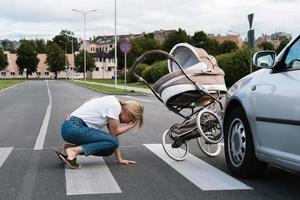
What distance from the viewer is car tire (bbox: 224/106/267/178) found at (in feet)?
22.1

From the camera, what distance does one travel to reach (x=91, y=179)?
7039 mm

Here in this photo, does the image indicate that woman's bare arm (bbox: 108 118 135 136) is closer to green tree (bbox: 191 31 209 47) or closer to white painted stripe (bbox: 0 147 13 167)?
white painted stripe (bbox: 0 147 13 167)

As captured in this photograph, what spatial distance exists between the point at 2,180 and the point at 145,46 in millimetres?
117388

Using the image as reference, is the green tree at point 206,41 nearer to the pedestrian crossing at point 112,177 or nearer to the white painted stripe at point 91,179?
the pedestrian crossing at point 112,177

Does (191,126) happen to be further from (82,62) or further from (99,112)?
(82,62)

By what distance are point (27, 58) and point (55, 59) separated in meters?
7.92

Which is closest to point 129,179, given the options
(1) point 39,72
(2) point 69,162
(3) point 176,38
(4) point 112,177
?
(4) point 112,177

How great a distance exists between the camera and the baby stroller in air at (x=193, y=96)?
8188mm

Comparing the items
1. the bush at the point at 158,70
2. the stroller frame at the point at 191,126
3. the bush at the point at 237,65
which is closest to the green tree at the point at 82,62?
the bush at the point at 158,70

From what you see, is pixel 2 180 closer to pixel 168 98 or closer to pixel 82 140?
pixel 82 140

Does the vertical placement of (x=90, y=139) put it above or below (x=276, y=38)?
below

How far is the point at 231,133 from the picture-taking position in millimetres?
7207

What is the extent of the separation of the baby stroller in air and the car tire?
29.3 inches

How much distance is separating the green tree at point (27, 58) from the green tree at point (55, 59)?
3654 mm
